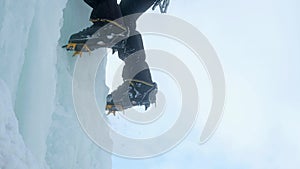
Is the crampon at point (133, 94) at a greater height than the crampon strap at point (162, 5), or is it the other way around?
the crampon strap at point (162, 5)

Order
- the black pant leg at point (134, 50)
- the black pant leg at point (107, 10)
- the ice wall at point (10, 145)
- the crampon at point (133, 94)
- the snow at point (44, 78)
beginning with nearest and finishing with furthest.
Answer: the ice wall at point (10, 145) → the snow at point (44, 78) → the black pant leg at point (107, 10) → the black pant leg at point (134, 50) → the crampon at point (133, 94)

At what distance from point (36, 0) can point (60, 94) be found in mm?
782

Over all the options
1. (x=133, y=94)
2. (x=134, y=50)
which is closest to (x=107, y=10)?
(x=134, y=50)

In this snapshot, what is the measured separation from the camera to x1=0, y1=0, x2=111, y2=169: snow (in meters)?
2.79

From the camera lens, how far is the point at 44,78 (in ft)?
10.3

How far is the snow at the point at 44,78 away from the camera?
2785 mm

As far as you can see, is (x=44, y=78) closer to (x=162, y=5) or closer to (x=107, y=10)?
(x=107, y=10)

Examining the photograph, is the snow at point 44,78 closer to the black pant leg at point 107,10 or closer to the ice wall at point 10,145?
the black pant leg at point 107,10

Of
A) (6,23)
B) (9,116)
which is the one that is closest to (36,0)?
(6,23)

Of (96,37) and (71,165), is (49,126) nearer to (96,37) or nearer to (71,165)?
(71,165)

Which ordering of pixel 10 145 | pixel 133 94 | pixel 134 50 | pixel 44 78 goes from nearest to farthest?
pixel 10 145
pixel 44 78
pixel 134 50
pixel 133 94

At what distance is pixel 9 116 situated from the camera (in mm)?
1904

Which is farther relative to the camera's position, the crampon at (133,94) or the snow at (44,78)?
the crampon at (133,94)

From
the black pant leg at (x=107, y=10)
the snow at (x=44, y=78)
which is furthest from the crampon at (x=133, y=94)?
the black pant leg at (x=107, y=10)
